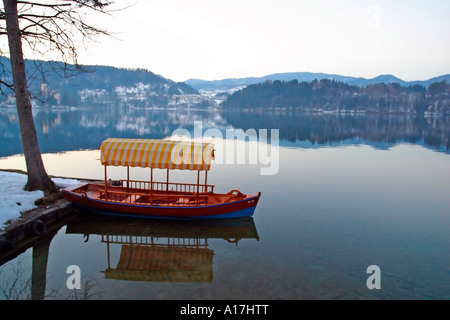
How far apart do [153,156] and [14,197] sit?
6727mm

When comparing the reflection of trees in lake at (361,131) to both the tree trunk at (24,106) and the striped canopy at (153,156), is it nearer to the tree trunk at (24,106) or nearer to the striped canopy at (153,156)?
the striped canopy at (153,156)

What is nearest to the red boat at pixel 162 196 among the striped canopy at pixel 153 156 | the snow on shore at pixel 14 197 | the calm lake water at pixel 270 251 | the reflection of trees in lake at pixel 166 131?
the striped canopy at pixel 153 156

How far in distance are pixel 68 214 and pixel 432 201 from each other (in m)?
23.2

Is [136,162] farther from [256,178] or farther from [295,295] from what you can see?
[256,178]

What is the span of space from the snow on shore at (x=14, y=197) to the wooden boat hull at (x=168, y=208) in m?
1.83

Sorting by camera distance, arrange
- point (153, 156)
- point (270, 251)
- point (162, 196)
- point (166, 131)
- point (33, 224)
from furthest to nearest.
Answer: point (166, 131), point (162, 196), point (153, 156), point (270, 251), point (33, 224)

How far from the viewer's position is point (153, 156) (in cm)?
1630

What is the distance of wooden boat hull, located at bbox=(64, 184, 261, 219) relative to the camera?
1642 centimetres

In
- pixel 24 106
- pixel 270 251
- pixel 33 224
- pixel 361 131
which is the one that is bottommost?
pixel 270 251

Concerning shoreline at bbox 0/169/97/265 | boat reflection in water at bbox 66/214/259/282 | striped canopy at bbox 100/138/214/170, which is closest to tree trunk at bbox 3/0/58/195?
shoreline at bbox 0/169/97/265

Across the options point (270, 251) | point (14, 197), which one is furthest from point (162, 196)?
point (14, 197)

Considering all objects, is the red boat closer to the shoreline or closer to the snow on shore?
the shoreline

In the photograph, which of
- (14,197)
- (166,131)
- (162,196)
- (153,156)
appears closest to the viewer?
(14,197)

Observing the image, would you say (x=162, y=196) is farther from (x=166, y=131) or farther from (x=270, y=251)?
(x=166, y=131)
